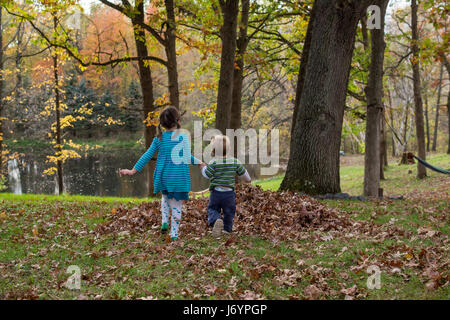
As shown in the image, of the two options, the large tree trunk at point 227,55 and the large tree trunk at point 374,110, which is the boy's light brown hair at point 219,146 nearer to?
the large tree trunk at point 227,55

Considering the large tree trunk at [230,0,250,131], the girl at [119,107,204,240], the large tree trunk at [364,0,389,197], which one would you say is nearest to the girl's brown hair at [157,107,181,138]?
the girl at [119,107,204,240]

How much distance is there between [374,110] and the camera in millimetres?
11500

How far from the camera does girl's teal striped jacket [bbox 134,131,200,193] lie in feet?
19.1

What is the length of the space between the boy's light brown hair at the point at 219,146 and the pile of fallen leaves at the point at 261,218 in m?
1.33

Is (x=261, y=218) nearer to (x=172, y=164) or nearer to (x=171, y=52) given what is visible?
(x=172, y=164)

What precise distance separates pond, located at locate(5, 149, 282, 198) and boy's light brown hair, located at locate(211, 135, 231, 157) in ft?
58.5

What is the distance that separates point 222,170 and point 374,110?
7.21m

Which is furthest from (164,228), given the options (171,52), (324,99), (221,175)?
(171,52)

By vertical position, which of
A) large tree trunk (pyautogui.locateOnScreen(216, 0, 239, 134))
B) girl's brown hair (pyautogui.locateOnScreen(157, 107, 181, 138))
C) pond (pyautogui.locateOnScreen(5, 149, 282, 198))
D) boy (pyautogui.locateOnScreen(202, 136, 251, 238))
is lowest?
pond (pyautogui.locateOnScreen(5, 149, 282, 198))

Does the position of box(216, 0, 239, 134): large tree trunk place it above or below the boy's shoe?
above

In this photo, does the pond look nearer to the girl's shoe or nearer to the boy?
the girl's shoe
